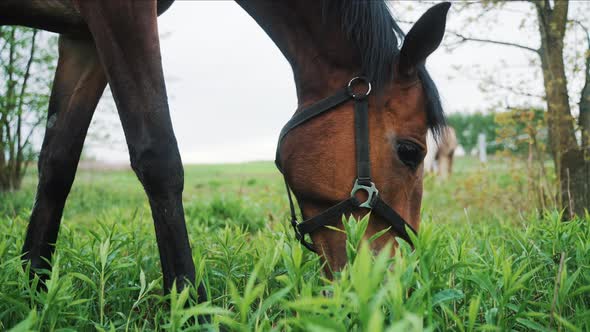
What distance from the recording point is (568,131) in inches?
143

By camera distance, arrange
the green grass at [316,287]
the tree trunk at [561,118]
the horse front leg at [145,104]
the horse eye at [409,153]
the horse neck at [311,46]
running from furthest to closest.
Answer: the tree trunk at [561,118] < the horse neck at [311,46] < the horse eye at [409,153] < the horse front leg at [145,104] < the green grass at [316,287]

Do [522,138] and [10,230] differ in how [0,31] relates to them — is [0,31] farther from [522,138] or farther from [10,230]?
[522,138]

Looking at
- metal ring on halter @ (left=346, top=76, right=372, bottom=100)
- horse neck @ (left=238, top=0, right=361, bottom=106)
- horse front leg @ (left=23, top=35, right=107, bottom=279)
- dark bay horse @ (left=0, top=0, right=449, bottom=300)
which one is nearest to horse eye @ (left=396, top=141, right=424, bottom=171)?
dark bay horse @ (left=0, top=0, right=449, bottom=300)

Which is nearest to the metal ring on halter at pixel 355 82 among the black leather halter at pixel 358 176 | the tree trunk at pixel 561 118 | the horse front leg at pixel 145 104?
the black leather halter at pixel 358 176

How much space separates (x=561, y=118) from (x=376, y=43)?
2.38m

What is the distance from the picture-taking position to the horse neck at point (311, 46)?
2219 millimetres

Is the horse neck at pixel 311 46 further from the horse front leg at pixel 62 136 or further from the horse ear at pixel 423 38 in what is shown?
the horse front leg at pixel 62 136

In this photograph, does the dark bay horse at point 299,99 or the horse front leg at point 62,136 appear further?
the horse front leg at point 62,136

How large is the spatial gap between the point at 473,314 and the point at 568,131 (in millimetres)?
3164

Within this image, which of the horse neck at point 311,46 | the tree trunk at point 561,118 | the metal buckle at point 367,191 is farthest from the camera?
the tree trunk at point 561,118

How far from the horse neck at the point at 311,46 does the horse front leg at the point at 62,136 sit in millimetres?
965

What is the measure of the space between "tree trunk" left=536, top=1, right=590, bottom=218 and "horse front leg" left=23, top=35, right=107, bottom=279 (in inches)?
132

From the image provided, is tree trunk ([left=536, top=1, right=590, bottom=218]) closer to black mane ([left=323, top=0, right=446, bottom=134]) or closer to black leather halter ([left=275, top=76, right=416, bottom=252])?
black mane ([left=323, top=0, right=446, bottom=134])

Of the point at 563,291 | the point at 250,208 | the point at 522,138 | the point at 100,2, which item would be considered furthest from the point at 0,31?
the point at 563,291
